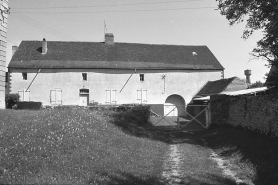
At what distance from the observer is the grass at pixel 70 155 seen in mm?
5884

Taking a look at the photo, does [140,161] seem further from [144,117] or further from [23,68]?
[23,68]

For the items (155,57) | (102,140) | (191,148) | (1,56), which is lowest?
(191,148)

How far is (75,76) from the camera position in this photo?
32375 millimetres

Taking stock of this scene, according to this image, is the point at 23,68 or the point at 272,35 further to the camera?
the point at 23,68

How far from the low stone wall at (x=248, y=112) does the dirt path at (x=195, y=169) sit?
287 centimetres

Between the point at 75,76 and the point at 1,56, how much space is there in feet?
57.8

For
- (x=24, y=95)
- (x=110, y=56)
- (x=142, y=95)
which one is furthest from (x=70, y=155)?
(x=110, y=56)

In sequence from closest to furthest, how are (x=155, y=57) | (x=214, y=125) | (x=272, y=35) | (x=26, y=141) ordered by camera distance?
(x=26, y=141) < (x=272, y=35) < (x=214, y=125) < (x=155, y=57)

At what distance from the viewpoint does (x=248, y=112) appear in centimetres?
1352

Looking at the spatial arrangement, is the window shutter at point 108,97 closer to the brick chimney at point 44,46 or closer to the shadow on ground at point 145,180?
the brick chimney at point 44,46

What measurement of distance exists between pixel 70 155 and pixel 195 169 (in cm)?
374

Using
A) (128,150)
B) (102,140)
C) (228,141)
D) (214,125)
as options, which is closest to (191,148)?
(228,141)

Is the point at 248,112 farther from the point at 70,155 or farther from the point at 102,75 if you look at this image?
the point at 102,75

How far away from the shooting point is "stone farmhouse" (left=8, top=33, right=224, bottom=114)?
3181 centimetres
